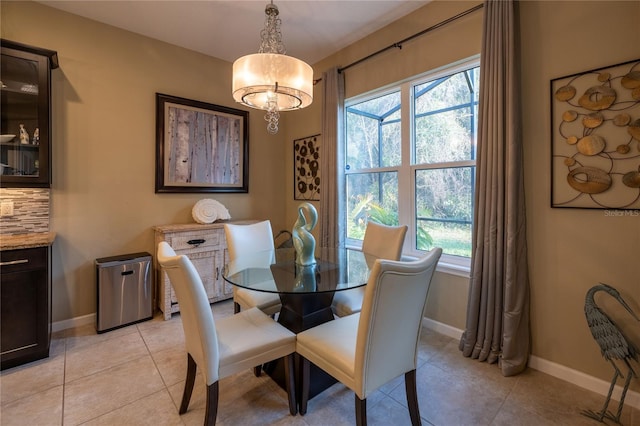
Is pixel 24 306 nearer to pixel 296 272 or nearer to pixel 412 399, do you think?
pixel 296 272

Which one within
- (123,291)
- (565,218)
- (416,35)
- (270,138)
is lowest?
(123,291)

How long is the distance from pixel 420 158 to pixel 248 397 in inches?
96.3

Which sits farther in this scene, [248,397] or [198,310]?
[248,397]

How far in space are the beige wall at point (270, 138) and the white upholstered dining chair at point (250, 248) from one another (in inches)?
46.8

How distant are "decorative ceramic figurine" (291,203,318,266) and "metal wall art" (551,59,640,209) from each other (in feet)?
5.48

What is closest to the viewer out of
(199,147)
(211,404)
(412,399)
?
(211,404)

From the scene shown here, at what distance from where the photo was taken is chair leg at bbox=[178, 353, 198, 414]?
1.63 m

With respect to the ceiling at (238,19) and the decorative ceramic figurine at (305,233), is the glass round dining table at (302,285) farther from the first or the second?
the ceiling at (238,19)

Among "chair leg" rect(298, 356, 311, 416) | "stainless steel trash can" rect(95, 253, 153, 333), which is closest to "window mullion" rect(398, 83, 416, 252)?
"chair leg" rect(298, 356, 311, 416)

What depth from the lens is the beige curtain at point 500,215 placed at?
203cm

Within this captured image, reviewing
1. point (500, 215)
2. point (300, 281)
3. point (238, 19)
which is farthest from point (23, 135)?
point (500, 215)

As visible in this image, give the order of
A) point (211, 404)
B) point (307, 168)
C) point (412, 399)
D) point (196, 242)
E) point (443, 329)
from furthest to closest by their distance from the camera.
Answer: point (307, 168), point (196, 242), point (443, 329), point (412, 399), point (211, 404)

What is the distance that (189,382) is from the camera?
64.7 inches

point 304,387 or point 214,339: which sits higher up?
point 214,339
